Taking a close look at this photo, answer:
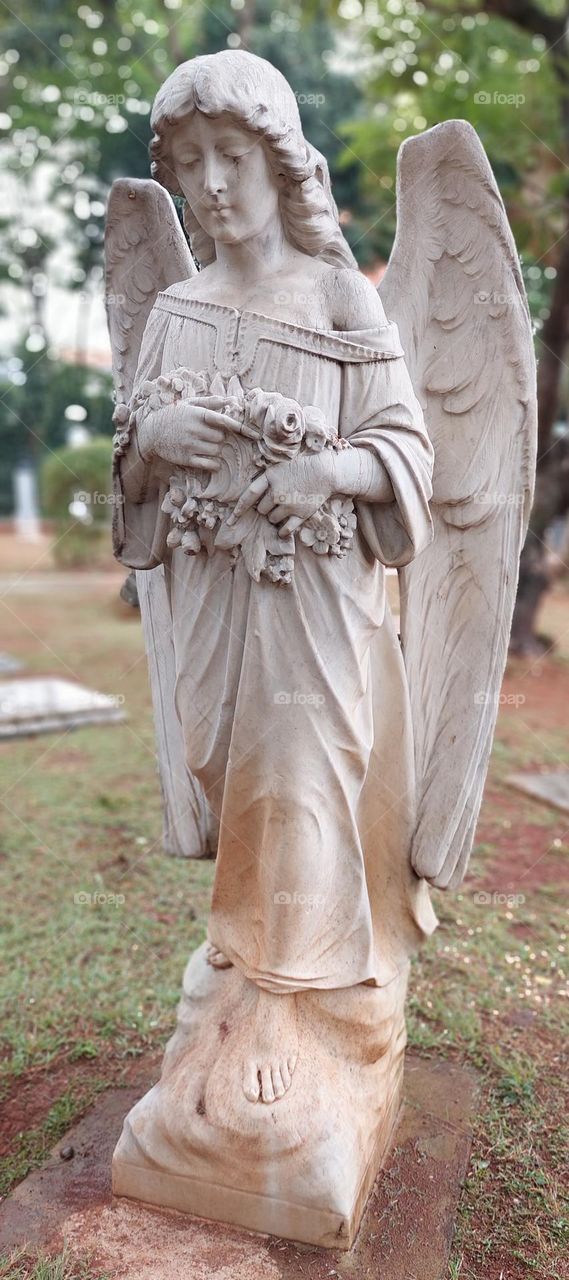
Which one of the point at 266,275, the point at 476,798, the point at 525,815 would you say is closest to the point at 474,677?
the point at 476,798

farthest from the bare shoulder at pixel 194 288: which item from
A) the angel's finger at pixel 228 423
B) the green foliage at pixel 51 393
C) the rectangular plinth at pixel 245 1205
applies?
Result: the green foliage at pixel 51 393

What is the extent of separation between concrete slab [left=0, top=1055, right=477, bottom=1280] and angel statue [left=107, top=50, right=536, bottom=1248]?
55 mm

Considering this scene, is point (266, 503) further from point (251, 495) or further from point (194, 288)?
point (194, 288)

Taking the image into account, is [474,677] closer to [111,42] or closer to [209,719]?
[209,719]

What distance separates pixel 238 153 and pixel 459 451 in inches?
32.6

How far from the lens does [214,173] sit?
1738 millimetres

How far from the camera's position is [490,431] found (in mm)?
2184

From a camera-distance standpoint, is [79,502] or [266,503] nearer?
[266,503]

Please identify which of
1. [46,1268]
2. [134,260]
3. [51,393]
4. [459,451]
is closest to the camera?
[46,1268]

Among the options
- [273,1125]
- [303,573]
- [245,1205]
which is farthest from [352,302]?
[245,1205]

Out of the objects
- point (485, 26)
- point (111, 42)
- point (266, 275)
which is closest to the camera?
point (266, 275)

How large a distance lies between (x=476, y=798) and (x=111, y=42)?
29.3 feet

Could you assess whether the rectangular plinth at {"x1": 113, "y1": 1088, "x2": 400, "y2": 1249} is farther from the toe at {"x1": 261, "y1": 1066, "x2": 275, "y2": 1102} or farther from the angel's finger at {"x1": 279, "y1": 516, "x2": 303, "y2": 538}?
the angel's finger at {"x1": 279, "y1": 516, "x2": 303, "y2": 538}

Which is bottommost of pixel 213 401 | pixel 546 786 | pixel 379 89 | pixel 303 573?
pixel 546 786
